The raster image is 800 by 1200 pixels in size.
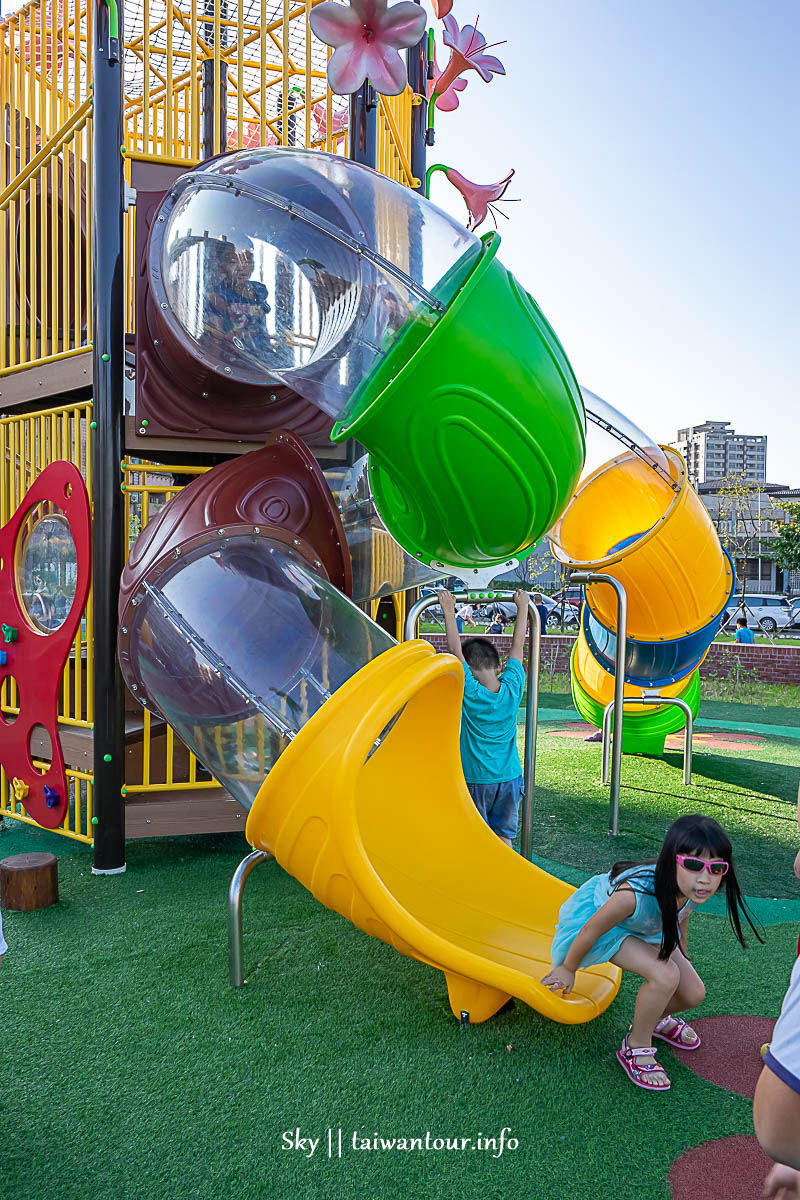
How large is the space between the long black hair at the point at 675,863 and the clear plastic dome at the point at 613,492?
361 centimetres

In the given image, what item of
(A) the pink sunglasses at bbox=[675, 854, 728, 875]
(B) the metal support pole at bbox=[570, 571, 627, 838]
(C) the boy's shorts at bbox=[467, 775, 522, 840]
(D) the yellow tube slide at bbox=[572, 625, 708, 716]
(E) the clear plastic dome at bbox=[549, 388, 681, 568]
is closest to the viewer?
(A) the pink sunglasses at bbox=[675, 854, 728, 875]

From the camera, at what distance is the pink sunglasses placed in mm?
2197

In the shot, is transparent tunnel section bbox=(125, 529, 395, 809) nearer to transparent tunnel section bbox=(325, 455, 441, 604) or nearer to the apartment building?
transparent tunnel section bbox=(325, 455, 441, 604)

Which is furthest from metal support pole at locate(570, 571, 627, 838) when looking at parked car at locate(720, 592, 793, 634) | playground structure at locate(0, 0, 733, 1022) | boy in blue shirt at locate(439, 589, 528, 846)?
parked car at locate(720, 592, 793, 634)

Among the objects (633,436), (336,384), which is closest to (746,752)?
(633,436)

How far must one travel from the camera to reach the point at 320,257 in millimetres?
2635

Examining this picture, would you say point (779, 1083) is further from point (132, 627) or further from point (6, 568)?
point (6, 568)

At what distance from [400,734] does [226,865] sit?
1467 millimetres

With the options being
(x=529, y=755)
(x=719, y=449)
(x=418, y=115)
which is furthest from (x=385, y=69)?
(x=719, y=449)

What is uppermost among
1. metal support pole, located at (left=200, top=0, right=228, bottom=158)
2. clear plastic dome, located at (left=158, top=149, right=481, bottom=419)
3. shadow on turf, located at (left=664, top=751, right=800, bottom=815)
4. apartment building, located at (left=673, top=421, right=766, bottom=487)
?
apartment building, located at (left=673, top=421, right=766, bottom=487)

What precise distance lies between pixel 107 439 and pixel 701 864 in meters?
3.09

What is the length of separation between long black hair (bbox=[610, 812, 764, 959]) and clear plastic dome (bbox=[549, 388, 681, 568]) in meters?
3.61

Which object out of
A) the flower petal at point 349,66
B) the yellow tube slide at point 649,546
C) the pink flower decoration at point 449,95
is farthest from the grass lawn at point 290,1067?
the pink flower decoration at point 449,95

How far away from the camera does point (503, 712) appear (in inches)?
138
